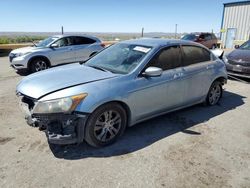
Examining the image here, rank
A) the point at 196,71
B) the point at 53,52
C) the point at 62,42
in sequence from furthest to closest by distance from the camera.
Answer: the point at 62,42, the point at 53,52, the point at 196,71

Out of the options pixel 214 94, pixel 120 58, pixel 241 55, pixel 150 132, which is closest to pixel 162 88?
pixel 150 132

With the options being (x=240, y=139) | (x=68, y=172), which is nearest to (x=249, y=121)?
(x=240, y=139)

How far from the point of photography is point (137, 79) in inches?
148

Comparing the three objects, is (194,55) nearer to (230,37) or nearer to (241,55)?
(241,55)

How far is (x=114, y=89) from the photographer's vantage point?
3.46 m

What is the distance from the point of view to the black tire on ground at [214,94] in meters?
5.40

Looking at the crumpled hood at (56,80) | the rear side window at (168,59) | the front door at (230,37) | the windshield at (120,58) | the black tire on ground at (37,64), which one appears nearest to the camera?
the crumpled hood at (56,80)

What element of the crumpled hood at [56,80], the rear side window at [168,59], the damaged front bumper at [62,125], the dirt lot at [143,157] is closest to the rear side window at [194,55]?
the rear side window at [168,59]

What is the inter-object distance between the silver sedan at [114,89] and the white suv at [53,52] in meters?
4.93

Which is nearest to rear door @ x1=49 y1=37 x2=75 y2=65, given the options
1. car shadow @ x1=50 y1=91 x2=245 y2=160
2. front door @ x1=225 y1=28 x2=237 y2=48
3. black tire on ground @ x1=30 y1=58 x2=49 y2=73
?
black tire on ground @ x1=30 y1=58 x2=49 y2=73

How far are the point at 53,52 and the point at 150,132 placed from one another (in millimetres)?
6349

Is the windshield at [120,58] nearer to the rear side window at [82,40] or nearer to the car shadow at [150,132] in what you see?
the car shadow at [150,132]

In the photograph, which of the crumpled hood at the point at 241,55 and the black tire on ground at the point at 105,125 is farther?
the crumpled hood at the point at 241,55

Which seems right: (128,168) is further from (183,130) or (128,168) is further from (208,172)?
(183,130)
